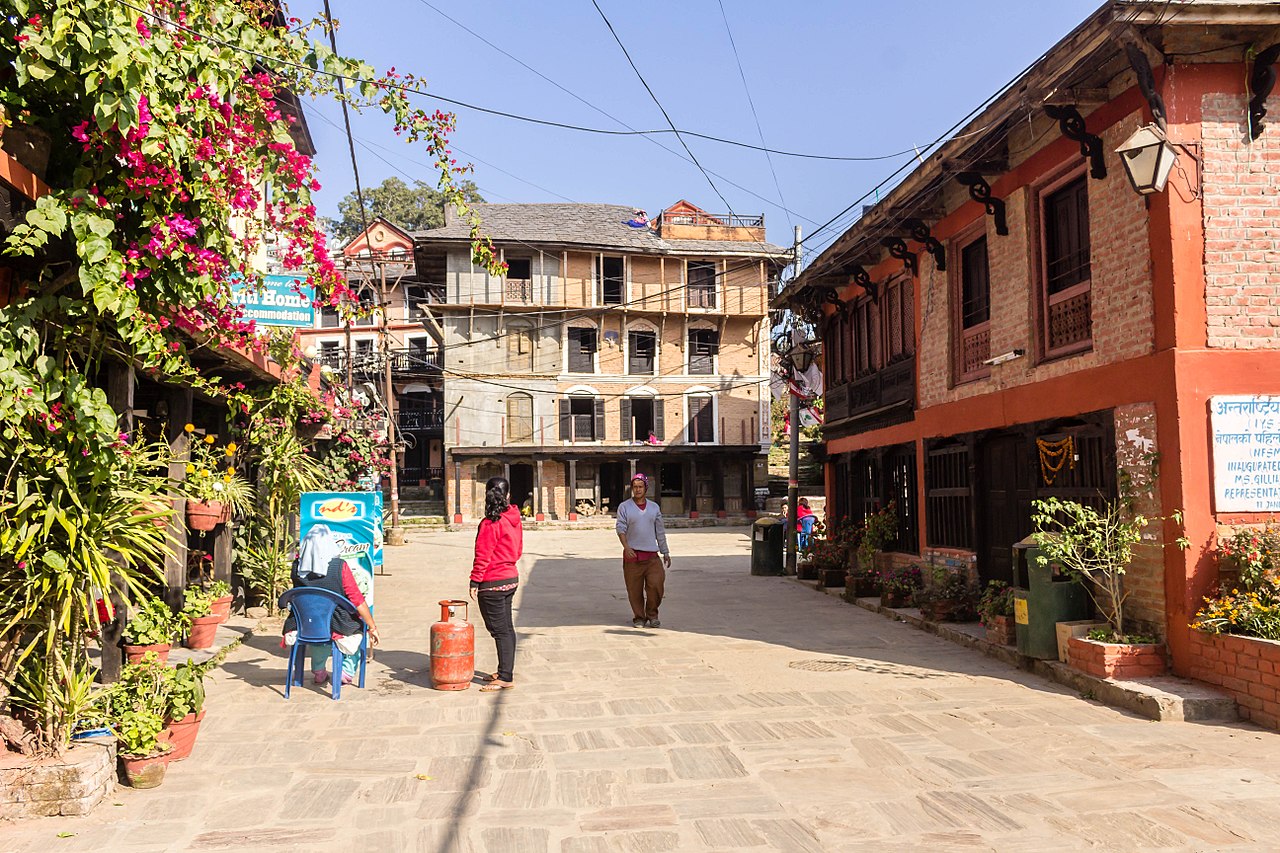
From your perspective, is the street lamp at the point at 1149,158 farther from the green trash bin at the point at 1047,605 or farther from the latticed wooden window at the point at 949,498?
the latticed wooden window at the point at 949,498

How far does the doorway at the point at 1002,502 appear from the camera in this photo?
1023cm

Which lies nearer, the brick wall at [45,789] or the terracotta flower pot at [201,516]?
the brick wall at [45,789]

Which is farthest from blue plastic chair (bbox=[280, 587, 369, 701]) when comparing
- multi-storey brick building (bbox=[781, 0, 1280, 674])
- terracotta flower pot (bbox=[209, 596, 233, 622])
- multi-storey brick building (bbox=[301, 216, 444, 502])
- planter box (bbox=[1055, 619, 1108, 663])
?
multi-storey brick building (bbox=[301, 216, 444, 502])

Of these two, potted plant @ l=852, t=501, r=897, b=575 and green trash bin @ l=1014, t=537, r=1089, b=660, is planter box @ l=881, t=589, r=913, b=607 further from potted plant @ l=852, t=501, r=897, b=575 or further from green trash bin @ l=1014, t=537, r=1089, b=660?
green trash bin @ l=1014, t=537, r=1089, b=660

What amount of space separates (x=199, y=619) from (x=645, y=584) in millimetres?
5022

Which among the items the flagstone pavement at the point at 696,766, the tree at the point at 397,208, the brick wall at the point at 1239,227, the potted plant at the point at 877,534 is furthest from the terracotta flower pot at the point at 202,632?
the tree at the point at 397,208

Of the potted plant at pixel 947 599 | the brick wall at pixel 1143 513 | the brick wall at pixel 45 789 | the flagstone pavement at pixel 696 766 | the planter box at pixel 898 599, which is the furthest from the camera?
the planter box at pixel 898 599

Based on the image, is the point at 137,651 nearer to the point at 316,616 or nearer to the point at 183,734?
the point at 316,616

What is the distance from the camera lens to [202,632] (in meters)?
9.49

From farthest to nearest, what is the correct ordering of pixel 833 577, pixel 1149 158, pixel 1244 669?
pixel 833 577, pixel 1149 158, pixel 1244 669

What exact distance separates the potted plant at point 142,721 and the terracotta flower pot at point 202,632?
398 cm

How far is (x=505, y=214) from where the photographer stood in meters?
42.0

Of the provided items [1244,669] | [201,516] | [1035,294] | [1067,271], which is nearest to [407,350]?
[201,516]

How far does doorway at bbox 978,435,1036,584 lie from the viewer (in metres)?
10.2
